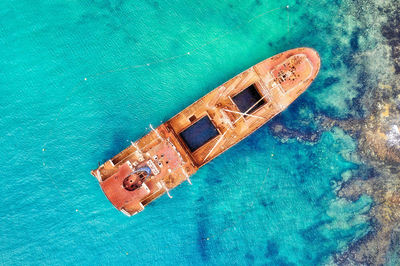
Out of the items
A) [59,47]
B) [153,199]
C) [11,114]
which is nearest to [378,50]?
[153,199]

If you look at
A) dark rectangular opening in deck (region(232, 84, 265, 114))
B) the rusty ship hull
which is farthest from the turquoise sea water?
dark rectangular opening in deck (region(232, 84, 265, 114))

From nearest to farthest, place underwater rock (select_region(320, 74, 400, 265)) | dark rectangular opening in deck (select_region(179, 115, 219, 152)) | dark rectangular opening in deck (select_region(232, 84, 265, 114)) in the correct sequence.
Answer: dark rectangular opening in deck (select_region(232, 84, 265, 114)) → dark rectangular opening in deck (select_region(179, 115, 219, 152)) → underwater rock (select_region(320, 74, 400, 265))

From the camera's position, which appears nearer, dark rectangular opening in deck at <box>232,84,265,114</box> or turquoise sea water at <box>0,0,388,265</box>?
dark rectangular opening in deck at <box>232,84,265,114</box>

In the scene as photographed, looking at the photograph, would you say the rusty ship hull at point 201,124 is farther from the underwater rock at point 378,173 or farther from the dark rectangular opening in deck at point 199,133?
the underwater rock at point 378,173

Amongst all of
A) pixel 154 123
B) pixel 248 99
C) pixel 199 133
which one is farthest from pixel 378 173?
pixel 154 123

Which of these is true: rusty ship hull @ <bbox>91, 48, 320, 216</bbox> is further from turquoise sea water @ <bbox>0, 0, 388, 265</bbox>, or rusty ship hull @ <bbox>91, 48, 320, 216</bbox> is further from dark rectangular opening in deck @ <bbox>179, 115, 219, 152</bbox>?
turquoise sea water @ <bbox>0, 0, 388, 265</bbox>

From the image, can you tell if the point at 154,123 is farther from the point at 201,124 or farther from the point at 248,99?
the point at 248,99
